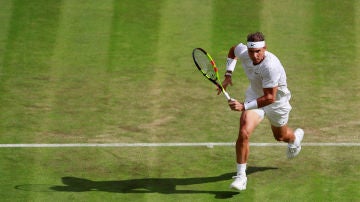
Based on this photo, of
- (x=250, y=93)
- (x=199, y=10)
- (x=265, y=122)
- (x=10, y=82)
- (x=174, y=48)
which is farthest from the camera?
(x=199, y=10)

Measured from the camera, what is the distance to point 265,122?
1487 cm

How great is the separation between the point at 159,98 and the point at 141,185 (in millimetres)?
3000

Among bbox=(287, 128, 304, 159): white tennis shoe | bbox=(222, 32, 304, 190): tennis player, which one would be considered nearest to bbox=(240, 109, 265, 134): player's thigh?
bbox=(222, 32, 304, 190): tennis player

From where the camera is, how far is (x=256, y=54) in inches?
484

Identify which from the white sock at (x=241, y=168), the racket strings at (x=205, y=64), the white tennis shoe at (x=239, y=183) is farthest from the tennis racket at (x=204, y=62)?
the white tennis shoe at (x=239, y=183)

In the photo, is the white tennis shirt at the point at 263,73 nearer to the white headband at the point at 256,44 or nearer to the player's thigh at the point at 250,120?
the white headband at the point at 256,44

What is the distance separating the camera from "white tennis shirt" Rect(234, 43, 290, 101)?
12.3 m

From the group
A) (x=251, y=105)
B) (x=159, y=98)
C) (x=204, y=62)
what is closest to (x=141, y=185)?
(x=251, y=105)

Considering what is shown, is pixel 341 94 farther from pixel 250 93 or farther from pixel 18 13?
pixel 18 13

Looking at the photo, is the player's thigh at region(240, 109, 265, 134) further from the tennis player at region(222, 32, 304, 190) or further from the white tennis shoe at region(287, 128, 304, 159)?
the white tennis shoe at region(287, 128, 304, 159)

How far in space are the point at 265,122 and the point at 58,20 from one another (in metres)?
5.42

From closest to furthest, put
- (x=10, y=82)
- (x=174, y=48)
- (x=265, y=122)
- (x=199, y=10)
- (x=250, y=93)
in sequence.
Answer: (x=250, y=93), (x=265, y=122), (x=10, y=82), (x=174, y=48), (x=199, y=10)

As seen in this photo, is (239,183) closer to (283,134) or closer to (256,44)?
(283,134)

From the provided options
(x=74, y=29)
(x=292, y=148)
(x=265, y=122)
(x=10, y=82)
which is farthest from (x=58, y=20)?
(x=292, y=148)
